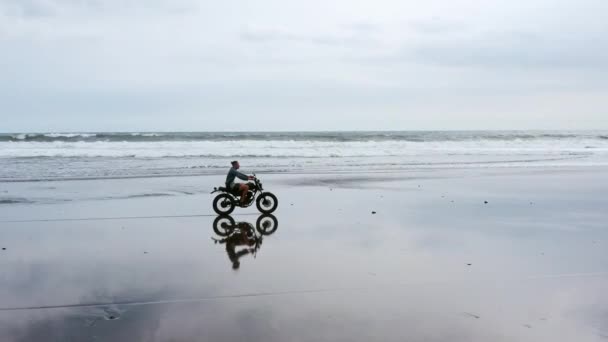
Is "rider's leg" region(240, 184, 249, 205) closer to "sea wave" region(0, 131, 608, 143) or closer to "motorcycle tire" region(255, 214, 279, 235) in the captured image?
"motorcycle tire" region(255, 214, 279, 235)

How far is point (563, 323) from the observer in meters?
5.69

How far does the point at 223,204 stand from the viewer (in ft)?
42.5

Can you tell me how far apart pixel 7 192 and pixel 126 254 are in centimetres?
1045

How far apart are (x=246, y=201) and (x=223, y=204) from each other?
1.86 ft

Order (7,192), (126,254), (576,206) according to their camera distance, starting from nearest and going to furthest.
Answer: (126,254)
(576,206)
(7,192)

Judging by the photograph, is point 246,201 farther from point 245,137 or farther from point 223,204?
point 245,137

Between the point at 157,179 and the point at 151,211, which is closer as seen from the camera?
the point at 151,211

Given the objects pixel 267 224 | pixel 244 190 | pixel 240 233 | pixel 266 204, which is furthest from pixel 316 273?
pixel 244 190

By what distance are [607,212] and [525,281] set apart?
7.00 meters

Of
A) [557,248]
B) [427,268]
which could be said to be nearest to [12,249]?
[427,268]

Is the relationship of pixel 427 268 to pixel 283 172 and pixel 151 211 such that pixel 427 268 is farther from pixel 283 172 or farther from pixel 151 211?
pixel 283 172

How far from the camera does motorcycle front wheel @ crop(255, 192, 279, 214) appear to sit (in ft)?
42.7

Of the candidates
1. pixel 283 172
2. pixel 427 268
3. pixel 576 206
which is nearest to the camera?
pixel 427 268

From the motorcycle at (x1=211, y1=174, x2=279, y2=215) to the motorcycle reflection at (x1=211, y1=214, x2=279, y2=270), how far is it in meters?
0.33
